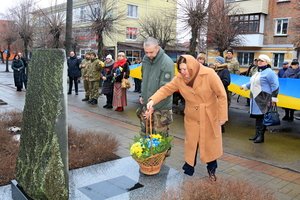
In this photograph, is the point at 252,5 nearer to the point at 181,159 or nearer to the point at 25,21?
the point at 25,21

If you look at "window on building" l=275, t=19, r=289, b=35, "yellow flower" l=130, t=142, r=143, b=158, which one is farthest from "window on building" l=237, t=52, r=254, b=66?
"yellow flower" l=130, t=142, r=143, b=158

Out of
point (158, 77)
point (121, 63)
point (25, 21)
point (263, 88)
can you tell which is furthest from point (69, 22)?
point (25, 21)

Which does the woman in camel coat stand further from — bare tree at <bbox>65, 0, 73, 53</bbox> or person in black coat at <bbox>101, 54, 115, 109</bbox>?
bare tree at <bbox>65, 0, 73, 53</bbox>

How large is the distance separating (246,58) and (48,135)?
3273 centimetres

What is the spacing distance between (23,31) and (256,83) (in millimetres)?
26178

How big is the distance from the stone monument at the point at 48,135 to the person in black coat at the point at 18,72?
1163 centimetres

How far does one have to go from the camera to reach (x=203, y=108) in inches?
160

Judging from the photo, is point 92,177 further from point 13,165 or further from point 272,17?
point 272,17

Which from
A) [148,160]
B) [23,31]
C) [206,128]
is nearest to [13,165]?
[148,160]

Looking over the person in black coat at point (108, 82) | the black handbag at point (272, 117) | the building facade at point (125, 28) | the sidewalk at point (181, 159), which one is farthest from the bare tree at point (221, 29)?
the black handbag at point (272, 117)

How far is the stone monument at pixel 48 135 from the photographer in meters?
3.27

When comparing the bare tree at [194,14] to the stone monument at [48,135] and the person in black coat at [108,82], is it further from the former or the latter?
the stone monument at [48,135]

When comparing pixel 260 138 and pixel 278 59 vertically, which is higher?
pixel 278 59

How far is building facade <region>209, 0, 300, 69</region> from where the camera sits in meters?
30.7
